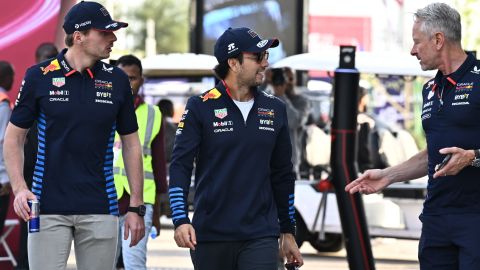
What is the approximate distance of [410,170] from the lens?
7.32 m

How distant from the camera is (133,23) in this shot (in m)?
88.8

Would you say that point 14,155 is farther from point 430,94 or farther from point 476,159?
point 476,159

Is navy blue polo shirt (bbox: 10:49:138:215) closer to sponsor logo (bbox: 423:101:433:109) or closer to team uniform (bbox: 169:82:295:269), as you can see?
team uniform (bbox: 169:82:295:269)

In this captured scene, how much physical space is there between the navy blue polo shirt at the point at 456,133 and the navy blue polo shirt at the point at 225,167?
0.87 m

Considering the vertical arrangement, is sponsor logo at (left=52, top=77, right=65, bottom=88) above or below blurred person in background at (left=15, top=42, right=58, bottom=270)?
above

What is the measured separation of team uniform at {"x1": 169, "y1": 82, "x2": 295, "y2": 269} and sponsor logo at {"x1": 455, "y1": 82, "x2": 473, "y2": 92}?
39.4 inches

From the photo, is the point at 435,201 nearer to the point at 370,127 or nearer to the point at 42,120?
the point at 42,120

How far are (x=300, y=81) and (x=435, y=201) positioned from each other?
1247cm

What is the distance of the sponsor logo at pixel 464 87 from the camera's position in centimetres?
689

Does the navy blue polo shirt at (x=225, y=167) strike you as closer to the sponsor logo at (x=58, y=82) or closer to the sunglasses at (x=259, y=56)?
the sunglasses at (x=259, y=56)

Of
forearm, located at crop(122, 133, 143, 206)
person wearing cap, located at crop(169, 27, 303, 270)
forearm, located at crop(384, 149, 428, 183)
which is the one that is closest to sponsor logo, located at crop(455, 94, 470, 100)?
forearm, located at crop(384, 149, 428, 183)

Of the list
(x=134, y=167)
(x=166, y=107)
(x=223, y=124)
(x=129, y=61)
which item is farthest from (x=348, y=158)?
(x=166, y=107)

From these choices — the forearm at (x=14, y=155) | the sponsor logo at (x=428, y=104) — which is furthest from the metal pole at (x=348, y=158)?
the forearm at (x=14, y=155)

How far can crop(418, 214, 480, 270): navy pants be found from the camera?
22.4 feet
